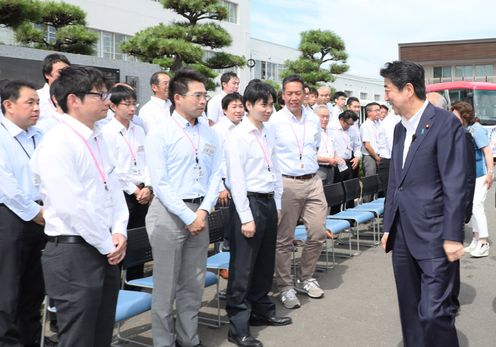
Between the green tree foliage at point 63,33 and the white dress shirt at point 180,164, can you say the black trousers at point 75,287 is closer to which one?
the white dress shirt at point 180,164

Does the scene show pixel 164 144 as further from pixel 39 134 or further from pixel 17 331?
pixel 17 331

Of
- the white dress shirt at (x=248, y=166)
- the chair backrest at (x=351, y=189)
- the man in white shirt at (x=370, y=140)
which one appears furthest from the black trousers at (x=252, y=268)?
the man in white shirt at (x=370, y=140)

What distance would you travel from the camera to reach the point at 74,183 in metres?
2.62

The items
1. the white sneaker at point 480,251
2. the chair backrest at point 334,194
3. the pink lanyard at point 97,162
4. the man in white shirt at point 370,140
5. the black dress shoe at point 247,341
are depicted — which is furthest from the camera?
the man in white shirt at point 370,140

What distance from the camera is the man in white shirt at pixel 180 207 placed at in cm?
355

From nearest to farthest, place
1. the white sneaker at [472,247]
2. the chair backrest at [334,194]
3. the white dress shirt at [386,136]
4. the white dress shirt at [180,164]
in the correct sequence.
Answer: the white dress shirt at [180,164], the white sneaker at [472,247], the chair backrest at [334,194], the white dress shirt at [386,136]

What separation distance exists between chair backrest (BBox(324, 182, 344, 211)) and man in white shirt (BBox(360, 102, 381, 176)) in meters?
1.99

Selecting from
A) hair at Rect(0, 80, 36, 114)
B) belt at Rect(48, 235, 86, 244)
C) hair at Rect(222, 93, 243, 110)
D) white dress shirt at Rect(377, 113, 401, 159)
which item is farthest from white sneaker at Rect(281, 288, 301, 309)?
white dress shirt at Rect(377, 113, 401, 159)

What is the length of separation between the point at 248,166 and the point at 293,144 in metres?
1.03

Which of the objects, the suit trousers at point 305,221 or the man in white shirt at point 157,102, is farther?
the man in white shirt at point 157,102

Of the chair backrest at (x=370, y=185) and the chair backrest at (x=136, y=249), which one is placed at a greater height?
the chair backrest at (x=370, y=185)

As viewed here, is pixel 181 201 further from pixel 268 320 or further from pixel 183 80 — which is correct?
pixel 268 320

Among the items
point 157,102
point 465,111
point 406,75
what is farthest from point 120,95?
point 465,111

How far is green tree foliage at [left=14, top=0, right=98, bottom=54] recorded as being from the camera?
13.6 meters
